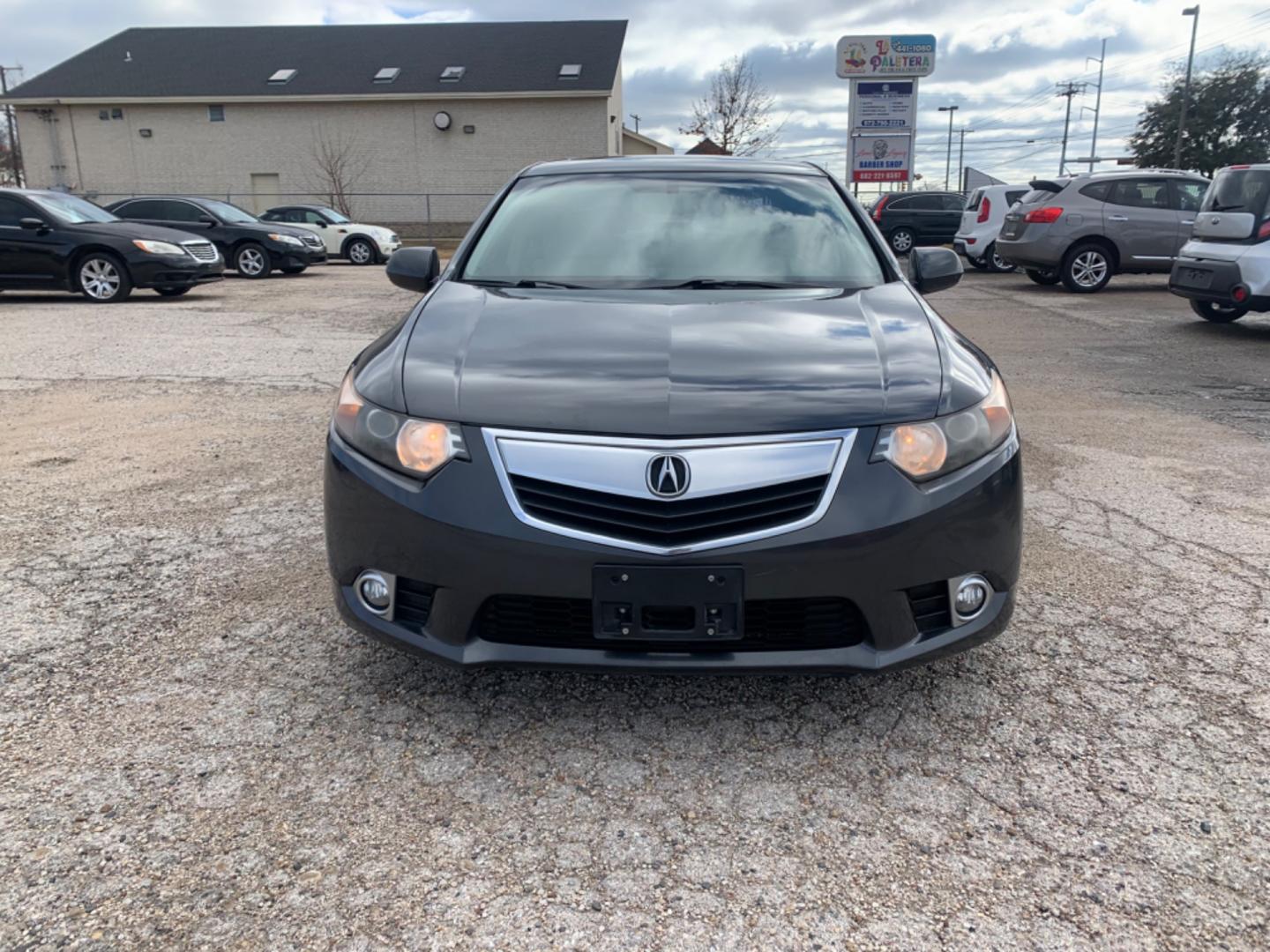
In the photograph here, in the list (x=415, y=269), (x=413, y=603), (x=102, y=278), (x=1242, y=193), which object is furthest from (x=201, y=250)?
(x=413, y=603)

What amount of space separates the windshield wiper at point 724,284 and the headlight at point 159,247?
11341 mm

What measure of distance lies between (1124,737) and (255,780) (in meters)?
2.17

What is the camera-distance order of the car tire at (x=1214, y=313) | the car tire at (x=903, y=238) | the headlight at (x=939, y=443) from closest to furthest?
the headlight at (x=939, y=443)
the car tire at (x=1214, y=313)
the car tire at (x=903, y=238)

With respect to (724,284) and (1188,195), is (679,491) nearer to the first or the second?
(724,284)

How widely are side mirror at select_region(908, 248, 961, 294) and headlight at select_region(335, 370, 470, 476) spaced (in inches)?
90.6

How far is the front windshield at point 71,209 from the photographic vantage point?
12297 millimetres

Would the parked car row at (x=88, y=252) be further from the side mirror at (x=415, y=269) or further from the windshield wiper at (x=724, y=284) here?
the windshield wiper at (x=724, y=284)

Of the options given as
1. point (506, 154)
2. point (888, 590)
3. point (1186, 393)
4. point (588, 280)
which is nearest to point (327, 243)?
point (506, 154)

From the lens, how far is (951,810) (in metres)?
2.20

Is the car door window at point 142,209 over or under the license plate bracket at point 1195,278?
over

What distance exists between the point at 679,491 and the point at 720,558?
0.18 meters

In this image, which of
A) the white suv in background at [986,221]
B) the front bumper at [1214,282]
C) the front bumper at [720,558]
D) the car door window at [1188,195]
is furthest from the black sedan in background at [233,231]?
the front bumper at [720,558]

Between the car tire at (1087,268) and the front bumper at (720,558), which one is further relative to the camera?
the car tire at (1087,268)

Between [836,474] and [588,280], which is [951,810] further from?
[588,280]
